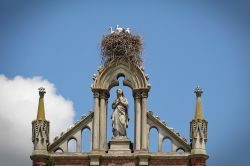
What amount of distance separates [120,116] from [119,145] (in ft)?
4.17

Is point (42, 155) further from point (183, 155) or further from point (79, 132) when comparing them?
point (183, 155)

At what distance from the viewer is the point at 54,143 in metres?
56.6

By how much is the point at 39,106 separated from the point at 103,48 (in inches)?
147

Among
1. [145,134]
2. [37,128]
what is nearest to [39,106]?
[37,128]

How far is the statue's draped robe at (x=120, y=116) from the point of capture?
187ft

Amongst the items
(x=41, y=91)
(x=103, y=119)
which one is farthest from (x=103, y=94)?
(x=41, y=91)

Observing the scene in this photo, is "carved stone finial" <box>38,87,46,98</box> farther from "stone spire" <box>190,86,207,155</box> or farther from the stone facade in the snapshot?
"stone spire" <box>190,86,207,155</box>

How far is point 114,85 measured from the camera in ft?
190

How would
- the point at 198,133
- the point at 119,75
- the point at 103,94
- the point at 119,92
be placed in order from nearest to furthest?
1. the point at 198,133
2. the point at 103,94
3. the point at 119,92
4. the point at 119,75

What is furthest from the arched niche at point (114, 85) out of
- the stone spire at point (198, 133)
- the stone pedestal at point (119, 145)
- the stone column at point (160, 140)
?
the stone spire at point (198, 133)

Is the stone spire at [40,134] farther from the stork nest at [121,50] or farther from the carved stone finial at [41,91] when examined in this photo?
the stork nest at [121,50]

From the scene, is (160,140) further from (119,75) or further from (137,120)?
(119,75)

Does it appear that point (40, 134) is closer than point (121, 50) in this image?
Yes

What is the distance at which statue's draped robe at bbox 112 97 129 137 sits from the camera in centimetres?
5691
